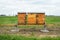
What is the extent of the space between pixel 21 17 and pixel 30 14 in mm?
988

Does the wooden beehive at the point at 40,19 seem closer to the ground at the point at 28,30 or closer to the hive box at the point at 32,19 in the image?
the hive box at the point at 32,19

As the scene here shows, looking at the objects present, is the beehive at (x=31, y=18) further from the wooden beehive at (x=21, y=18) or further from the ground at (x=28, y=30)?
the ground at (x=28, y=30)

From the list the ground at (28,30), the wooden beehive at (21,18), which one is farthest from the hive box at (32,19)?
the ground at (28,30)

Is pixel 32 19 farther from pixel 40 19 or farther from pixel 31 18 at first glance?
pixel 40 19

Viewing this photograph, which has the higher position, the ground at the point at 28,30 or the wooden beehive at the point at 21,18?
the wooden beehive at the point at 21,18

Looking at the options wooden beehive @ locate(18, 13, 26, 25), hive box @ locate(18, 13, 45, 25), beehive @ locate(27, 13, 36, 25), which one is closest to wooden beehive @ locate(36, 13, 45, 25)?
hive box @ locate(18, 13, 45, 25)

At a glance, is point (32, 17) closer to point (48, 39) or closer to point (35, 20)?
point (35, 20)

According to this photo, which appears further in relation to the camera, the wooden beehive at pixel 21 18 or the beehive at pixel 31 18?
the wooden beehive at pixel 21 18

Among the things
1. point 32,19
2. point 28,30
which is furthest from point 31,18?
point 28,30

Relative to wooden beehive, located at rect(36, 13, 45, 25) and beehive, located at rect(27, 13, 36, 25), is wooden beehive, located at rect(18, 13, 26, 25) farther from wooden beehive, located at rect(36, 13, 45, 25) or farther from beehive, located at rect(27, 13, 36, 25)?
wooden beehive, located at rect(36, 13, 45, 25)

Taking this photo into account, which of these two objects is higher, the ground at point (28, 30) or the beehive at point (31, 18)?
the beehive at point (31, 18)

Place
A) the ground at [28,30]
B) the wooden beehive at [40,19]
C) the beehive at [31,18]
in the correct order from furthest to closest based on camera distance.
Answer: the wooden beehive at [40,19], the beehive at [31,18], the ground at [28,30]

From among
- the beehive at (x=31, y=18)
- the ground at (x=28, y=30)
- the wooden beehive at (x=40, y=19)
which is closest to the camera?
the ground at (x=28, y=30)

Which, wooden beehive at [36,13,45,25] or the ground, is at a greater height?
wooden beehive at [36,13,45,25]
